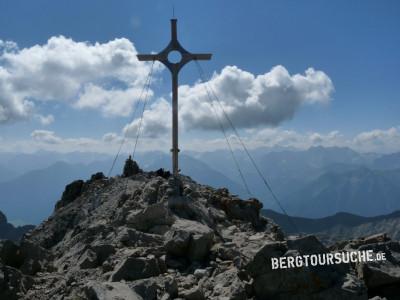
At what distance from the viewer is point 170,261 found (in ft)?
53.8

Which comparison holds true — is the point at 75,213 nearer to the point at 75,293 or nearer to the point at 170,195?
the point at 170,195

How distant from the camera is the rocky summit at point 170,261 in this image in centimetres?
1323

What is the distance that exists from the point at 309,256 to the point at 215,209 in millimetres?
14238

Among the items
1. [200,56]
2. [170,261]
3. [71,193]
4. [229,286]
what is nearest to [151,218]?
[170,261]

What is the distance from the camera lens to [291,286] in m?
13.2

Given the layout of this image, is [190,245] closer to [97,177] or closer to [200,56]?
[200,56]

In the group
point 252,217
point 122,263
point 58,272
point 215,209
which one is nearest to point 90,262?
point 58,272

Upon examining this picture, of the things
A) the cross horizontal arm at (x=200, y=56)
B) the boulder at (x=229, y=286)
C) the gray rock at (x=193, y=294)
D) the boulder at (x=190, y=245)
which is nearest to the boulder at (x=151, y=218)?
the boulder at (x=190, y=245)

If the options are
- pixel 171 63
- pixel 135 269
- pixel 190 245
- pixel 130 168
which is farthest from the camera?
pixel 130 168

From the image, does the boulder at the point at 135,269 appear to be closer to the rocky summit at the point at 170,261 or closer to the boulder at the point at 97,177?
the rocky summit at the point at 170,261

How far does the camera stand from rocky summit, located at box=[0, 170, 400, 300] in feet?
43.4

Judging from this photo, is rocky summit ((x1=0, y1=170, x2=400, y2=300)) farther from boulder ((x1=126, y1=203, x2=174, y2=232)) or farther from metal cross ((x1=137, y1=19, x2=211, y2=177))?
metal cross ((x1=137, y1=19, x2=211, y2=177))

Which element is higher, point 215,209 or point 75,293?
point 215,209

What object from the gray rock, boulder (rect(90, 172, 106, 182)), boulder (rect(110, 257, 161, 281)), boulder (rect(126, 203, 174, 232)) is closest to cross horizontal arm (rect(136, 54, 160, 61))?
boulder (rect(126, 203, 174, 232))
